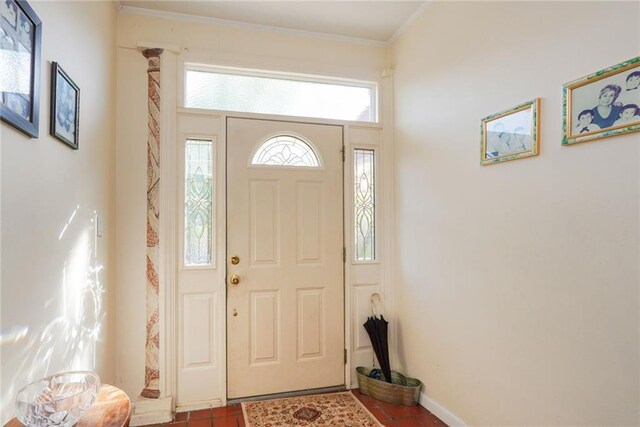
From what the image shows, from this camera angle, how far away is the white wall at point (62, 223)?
3.77ft

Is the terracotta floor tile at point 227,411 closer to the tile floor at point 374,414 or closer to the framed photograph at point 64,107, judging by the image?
the tile floor at point 374,414

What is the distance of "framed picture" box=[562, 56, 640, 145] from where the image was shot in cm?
130

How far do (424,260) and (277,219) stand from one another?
3.58 feet

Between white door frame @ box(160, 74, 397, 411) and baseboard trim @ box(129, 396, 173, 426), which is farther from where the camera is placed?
white door frame @ box(160, 74, 397, 411)

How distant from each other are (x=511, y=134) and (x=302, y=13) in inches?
64.9

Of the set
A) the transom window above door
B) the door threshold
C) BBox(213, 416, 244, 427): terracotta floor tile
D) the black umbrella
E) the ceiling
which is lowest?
BBox(213, 416, 244, 427): terracotta floor tile

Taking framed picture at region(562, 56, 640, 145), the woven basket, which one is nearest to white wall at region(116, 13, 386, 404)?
the woven basket

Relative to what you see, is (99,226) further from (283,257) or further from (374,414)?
(374,414)

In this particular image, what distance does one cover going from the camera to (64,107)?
1.57 m

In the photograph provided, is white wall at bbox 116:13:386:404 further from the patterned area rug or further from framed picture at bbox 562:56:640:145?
framed picture at bbox 562:56:640:145

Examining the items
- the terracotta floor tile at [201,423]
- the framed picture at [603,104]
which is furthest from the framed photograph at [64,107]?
the framed picture at [603,104]

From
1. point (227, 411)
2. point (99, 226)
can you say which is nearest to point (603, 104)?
point (99, 226)

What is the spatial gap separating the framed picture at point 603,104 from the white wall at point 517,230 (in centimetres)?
4

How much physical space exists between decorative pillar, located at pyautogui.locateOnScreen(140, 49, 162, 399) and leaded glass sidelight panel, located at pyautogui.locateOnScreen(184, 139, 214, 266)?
0.19 metres
